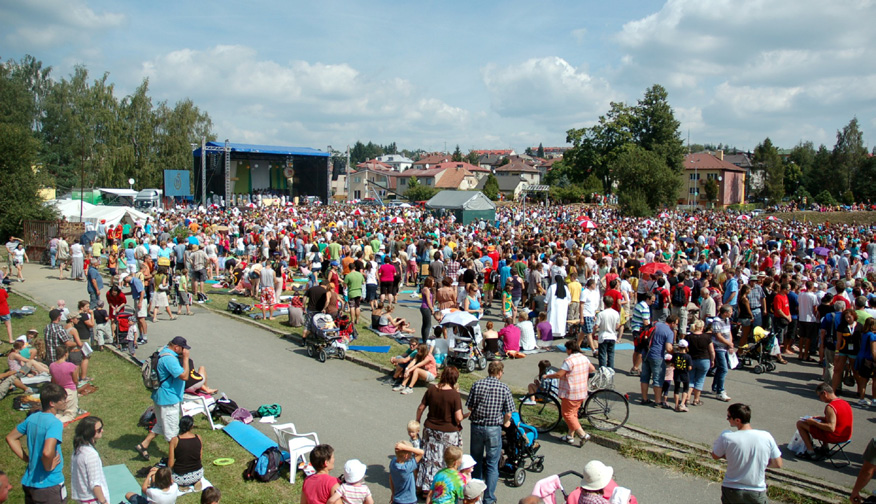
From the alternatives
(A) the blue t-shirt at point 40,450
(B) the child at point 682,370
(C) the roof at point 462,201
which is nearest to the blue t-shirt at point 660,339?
(B) the child at point 682,370

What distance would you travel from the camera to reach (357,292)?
12.7 m

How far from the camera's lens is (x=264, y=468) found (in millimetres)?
6152

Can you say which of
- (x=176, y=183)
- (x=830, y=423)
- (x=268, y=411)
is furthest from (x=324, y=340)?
(x=176, y=183)

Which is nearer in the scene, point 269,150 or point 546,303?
point 546,303

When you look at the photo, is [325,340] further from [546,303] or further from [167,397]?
[546,303]

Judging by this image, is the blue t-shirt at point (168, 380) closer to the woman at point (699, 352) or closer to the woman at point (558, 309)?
the woman at point (699, 352)

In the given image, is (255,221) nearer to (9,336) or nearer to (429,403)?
(9,336)

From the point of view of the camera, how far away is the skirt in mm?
5582

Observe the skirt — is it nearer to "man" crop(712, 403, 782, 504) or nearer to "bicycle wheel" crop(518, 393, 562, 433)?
"bicycle wheel" crop(518, 393, 562, 433)

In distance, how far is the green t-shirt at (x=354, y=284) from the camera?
12.6 m

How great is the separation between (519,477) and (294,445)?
2.45 meters

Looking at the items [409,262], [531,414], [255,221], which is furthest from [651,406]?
[255,221]

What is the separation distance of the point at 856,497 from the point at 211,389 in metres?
8.00

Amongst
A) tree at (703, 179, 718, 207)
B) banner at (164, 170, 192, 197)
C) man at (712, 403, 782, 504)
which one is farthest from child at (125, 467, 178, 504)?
tree at (703, 179, 718, 207)
